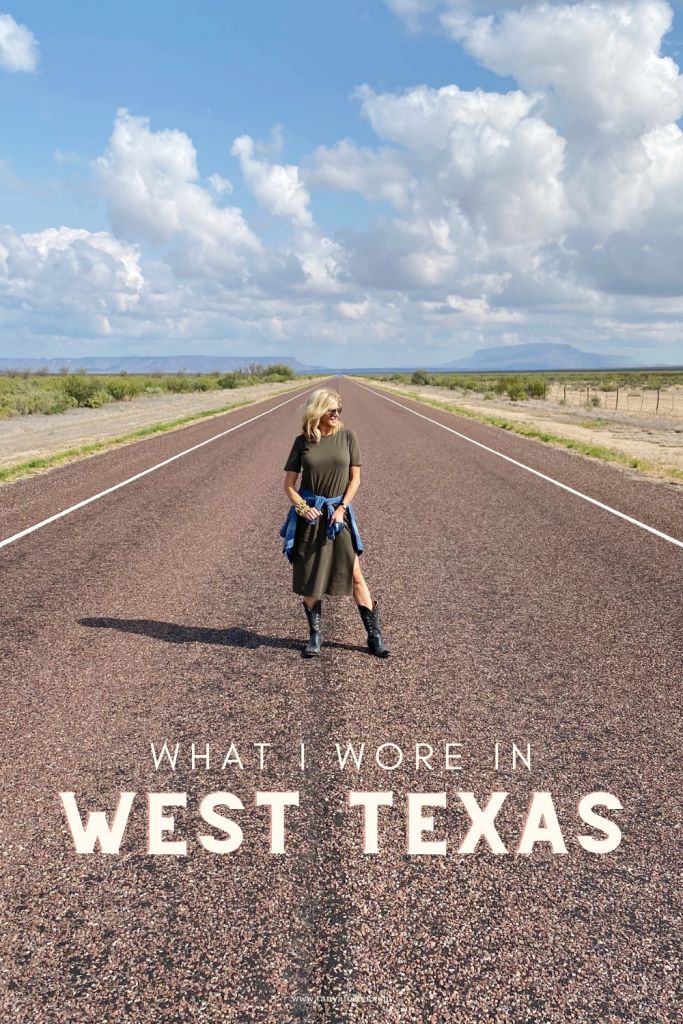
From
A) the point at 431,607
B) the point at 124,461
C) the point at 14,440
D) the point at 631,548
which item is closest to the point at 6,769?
the point at 431,607

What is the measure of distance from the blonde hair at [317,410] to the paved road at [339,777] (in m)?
1.53

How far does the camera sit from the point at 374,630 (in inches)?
204

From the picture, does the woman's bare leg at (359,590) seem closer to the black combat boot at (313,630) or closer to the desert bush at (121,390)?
the black combat boot at (313,630)

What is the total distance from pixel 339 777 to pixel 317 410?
7.49 feet

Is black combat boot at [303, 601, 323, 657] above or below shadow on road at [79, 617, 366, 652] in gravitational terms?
above

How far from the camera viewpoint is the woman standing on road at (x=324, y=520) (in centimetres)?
501

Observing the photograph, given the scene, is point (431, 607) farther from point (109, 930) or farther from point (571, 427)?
point (571, 427)

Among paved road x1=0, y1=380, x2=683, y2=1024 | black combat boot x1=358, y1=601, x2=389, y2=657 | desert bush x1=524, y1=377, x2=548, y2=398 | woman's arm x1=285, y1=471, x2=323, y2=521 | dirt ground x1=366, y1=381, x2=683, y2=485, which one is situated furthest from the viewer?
desert bush x1=524, y1=377, x2=548, y2=398

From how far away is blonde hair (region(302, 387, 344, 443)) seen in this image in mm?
4859

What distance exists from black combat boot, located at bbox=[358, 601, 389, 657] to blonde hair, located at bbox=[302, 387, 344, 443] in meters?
1.22

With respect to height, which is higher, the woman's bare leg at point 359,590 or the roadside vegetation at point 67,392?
the woman's bare leg at point 359,590

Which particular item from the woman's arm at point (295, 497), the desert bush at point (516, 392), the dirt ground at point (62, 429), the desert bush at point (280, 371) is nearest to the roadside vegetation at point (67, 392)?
the dirt ground at point (62, 429)

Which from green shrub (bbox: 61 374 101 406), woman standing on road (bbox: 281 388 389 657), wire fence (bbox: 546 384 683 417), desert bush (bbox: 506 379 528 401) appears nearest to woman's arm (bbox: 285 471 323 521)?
woman standing on road (bbox: 281 388 389 657)

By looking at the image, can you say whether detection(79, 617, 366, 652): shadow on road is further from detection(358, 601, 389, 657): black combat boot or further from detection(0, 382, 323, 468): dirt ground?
detection(0, 382, 323, 468): dirt ground
